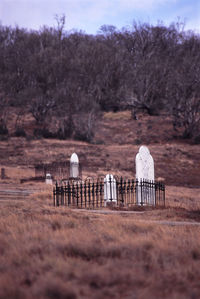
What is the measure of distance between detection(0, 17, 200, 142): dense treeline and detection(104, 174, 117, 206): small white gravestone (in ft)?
94.8

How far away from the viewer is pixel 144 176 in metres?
16.0

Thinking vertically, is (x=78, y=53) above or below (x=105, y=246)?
above

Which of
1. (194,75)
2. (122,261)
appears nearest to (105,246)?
(122,261)

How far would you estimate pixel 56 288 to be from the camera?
488 centimetres

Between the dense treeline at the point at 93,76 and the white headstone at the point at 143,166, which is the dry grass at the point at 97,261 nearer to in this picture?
the white headstone at the point at 143,166

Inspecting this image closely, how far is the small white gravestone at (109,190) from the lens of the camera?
15516 millimetres

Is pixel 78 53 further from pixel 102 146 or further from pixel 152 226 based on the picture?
pixel 152 226

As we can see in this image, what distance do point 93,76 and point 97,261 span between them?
Answer: 50552 millimetres

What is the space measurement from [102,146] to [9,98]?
45.7 feet

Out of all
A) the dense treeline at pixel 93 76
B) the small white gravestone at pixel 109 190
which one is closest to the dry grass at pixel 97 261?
the small white gravestone at pixel 109 190

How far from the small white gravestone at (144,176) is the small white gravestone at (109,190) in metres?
0.88

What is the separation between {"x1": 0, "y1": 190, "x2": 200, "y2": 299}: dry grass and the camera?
498cm

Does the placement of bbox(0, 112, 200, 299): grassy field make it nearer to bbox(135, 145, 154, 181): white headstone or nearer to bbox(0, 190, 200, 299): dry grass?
bbox(0, 190, 200, 299): dry grass

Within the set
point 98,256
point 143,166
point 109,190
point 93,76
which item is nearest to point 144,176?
point 143,166
